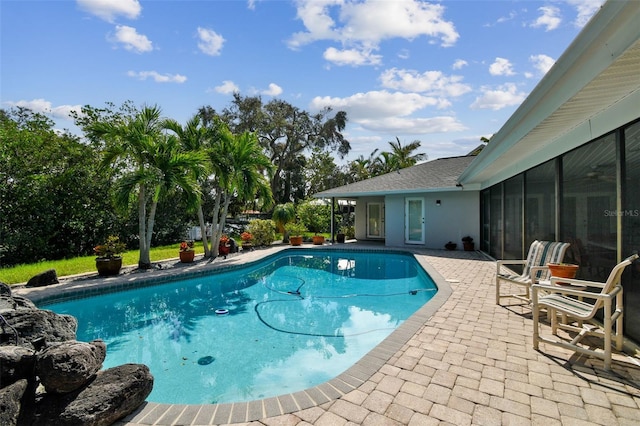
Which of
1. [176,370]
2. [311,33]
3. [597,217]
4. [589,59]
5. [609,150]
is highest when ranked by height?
[311,33]

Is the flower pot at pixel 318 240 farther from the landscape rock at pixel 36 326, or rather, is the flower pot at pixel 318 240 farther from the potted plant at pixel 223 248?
the landscape rock at pixel 36 326

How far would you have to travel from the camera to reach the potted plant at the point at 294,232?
56.2ft

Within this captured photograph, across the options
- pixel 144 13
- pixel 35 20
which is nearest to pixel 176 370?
pixel 35 20

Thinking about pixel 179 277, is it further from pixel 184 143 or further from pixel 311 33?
pixel 311 33

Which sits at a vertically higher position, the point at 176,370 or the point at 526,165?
the point at 526,165

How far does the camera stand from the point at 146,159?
33.4 ft

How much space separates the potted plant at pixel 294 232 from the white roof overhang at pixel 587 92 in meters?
11.7

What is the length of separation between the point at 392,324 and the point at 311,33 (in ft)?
33.9

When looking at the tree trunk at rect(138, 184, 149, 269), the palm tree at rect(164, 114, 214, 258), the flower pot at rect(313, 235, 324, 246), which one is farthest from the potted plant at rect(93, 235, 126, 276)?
the flower pot at rect(313, 235, 324, 246)

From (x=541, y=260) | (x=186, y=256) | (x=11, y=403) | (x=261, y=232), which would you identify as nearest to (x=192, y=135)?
(x=186, y=256)

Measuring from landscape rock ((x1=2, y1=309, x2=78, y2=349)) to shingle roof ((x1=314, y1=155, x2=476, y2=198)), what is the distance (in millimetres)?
13260

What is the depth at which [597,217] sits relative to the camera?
15.8 ft

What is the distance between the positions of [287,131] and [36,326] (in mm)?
28242

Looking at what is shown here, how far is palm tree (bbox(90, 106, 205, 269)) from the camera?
9719 mm
